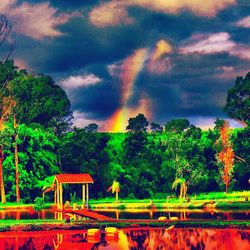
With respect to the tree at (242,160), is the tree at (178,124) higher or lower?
higher

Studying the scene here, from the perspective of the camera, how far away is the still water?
105 feet

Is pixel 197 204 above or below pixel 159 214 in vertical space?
above

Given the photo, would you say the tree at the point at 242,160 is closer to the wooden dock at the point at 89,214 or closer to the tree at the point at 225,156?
the tree at the point at 225,156

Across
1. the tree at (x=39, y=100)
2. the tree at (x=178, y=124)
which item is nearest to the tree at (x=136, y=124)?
the tree at (x=178, y=124)

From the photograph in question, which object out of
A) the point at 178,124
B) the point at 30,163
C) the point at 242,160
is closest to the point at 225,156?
→ the point at 242,160

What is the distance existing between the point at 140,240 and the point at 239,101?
4166 cm

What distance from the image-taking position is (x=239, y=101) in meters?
72.9

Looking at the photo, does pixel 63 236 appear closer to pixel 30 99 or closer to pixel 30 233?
pixel 30 233

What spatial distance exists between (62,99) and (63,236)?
55.0m

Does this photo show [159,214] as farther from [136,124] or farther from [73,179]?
[136,124]

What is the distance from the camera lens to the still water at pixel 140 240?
32.0 meters

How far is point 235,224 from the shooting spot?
127 feet

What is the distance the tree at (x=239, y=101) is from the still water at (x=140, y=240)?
3607 cm

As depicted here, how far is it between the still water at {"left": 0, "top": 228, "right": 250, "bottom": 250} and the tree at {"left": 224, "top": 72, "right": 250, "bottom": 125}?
118 ft
